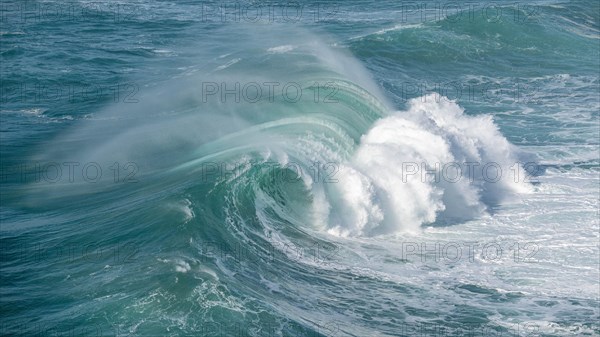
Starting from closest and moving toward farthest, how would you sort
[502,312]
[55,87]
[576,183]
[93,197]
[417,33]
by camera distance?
[502,312] → [93,197] → [576,183] → [55,87] → [417,33]

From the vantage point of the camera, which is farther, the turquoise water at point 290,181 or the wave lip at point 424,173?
the wave lip at point 424,173

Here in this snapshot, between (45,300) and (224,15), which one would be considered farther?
(224,15)

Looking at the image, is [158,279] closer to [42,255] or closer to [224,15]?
→ [42,255]

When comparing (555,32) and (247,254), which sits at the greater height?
(555,32)

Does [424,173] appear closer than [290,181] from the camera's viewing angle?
No

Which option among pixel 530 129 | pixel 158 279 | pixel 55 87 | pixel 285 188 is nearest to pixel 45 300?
pixel 158 279

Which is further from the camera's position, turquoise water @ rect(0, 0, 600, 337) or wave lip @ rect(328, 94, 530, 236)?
wave lip @ rect(328, 94, 530, 236)

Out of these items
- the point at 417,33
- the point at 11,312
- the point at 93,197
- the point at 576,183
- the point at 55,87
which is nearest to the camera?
the point at 11,312

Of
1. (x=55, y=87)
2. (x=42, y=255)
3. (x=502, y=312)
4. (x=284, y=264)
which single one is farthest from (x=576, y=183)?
(x=55, y=87)
